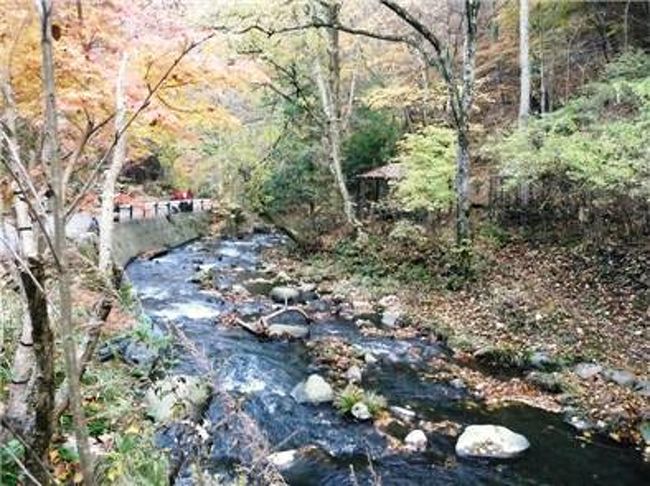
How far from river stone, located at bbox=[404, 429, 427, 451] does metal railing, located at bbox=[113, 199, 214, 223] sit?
14535 mm

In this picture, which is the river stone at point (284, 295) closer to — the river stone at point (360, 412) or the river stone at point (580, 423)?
the river stone at point (360, 412)

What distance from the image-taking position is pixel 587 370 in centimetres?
876

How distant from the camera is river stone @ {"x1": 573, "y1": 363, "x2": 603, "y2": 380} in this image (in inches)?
341

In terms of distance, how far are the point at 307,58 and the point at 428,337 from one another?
1186 centimetres

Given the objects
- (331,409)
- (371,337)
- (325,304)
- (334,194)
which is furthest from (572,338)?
(334,194)

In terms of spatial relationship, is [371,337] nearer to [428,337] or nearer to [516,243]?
[428,337]

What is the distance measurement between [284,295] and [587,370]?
728cm

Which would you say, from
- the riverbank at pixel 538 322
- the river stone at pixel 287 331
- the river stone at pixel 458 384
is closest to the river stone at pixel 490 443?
the riverbank at pixel 538 322

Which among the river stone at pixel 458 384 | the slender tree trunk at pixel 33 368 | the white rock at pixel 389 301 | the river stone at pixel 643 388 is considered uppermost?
the slender tree trunk at pixel 33 368

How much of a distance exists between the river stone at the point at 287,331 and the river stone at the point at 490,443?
4.64 m

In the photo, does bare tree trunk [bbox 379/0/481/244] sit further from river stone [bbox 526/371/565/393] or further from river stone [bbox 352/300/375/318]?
river stone [bbox 526/371/565/393]

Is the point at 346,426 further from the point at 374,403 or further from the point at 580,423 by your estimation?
the point at 580,423

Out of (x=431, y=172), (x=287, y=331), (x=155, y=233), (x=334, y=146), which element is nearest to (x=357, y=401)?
(x=287, y=331)

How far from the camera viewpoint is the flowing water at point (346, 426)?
20.2ft
